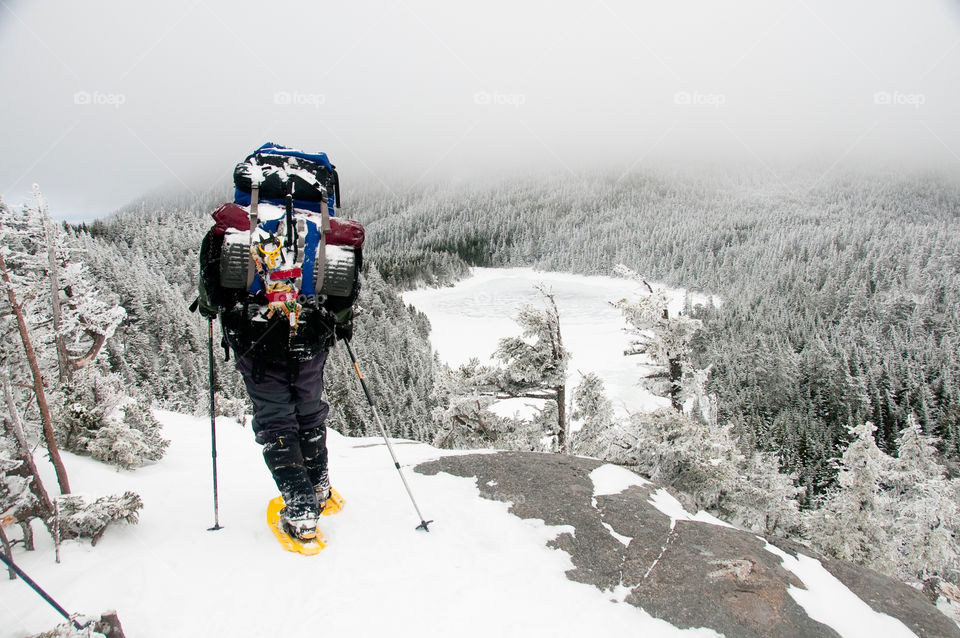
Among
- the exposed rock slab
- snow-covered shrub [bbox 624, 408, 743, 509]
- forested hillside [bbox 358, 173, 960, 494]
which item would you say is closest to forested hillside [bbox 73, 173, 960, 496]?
forested hillside [bbox 358, 173, 960, 494]

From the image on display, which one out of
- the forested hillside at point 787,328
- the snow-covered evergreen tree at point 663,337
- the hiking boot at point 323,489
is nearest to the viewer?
the hiking boot at point 323,489

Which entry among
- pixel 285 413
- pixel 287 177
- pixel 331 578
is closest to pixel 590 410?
pixel 331 578

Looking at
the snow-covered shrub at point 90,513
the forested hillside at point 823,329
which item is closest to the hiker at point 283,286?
the snow-covered shrub at point 90,513

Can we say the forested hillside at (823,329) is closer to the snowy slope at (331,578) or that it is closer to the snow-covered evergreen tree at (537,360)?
the snow-covered evergreen tree at (537,360)

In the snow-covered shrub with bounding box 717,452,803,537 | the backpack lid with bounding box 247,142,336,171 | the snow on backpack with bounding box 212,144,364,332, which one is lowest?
the snow-covered shrub with bounding box 717,452,803,537

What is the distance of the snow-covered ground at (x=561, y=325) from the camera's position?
81.6m

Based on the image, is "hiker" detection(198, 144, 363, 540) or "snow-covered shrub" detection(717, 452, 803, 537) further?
"snow-covered shrub" detection(717, 452, 803, 537)

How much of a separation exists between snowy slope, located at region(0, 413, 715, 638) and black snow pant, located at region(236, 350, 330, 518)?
64 cm

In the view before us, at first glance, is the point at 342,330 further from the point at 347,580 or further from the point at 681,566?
the point at 681,566

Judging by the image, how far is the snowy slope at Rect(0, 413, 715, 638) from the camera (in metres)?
3.43

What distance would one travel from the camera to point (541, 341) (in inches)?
544

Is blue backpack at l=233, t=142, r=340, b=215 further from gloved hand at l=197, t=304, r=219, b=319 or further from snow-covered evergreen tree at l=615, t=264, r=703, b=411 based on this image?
snow-covered evergreen tree at l=615, t=264, r=703, b=411

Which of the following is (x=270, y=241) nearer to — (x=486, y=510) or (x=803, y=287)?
(x=486, y=510)

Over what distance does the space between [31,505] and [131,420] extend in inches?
177
